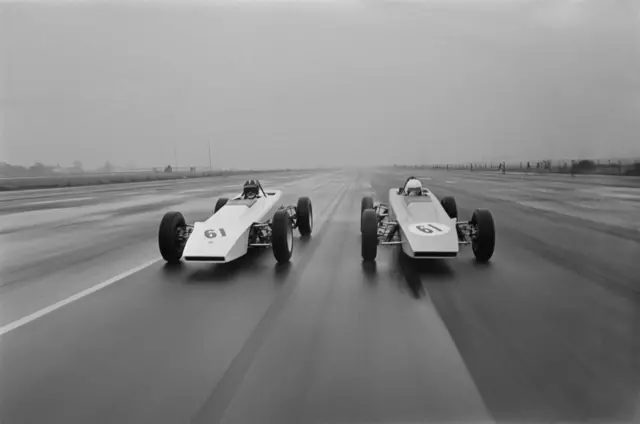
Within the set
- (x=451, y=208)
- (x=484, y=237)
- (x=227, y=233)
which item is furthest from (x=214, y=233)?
(x=451, y=208)

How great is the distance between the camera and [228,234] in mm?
5824

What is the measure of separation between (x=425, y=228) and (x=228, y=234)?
274 centimetres

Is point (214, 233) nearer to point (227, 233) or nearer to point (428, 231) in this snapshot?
point (227, 233)

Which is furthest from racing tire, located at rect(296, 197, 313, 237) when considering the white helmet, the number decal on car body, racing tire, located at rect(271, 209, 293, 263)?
the number decal on car body

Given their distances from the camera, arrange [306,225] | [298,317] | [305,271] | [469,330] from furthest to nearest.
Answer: [306,225], [305,271], [298,317], [469,330]

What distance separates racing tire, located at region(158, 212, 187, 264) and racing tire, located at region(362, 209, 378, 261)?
8.97ft

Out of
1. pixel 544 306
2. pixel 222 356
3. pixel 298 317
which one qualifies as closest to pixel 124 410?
pixel 222 356

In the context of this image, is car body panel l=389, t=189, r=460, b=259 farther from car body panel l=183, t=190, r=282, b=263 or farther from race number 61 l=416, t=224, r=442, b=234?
car body panel l=183, t=190, r=282, b=263

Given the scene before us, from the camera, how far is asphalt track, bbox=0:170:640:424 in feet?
8.07

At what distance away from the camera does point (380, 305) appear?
13.8ft

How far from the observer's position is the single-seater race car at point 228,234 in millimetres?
5465

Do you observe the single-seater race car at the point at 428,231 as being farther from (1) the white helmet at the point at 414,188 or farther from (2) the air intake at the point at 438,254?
(1) the white helmet at the point at 414,188

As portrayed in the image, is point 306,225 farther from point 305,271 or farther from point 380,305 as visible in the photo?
point 380,305

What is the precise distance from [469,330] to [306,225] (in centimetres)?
530
